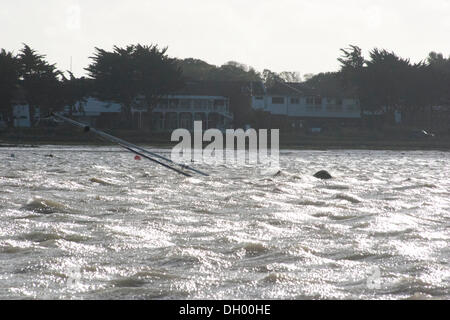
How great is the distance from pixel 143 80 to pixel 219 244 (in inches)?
2441

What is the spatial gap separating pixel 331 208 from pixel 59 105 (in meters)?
57.1

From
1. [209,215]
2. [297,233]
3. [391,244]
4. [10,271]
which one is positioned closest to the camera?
[10,271]

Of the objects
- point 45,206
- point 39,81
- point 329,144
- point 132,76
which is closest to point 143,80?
point 132,76

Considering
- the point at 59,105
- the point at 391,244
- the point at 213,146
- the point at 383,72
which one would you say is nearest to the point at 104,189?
the point at 391,244

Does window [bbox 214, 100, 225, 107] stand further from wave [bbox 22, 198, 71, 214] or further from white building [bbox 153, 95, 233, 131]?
wave [bbox 22, 198, 71, 214]

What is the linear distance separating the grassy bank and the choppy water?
41.9 m

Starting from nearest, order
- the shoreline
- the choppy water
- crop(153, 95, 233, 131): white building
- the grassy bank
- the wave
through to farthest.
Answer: the choppy water < the wave < the shoreline < the grassy bank < crop(153, 95, 233, 131): white building

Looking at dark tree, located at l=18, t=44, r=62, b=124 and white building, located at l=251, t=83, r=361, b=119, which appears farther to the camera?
white building, located at l=251, t=83, r=361, b=119

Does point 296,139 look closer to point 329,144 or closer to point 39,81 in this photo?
point 329,144

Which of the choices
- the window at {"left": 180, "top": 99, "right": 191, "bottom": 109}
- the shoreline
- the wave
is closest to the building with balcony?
the window at {"left": 180, "top": 99, "right": 191, "bottom": 109}

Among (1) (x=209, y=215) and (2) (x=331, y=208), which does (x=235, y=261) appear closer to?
(1) (x=209, y=215)

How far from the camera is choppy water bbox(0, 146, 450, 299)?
7.59 meters

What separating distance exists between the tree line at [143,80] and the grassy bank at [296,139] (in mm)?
4667

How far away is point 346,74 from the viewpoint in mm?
78562
